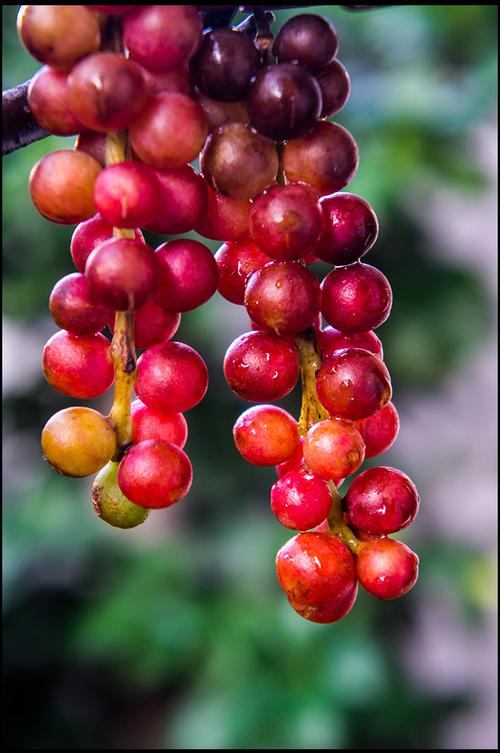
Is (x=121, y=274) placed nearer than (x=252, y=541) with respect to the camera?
Yes

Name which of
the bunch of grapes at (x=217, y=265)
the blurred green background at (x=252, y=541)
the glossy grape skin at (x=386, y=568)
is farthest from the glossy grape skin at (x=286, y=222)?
the blurred green background at (x=252, y=541)

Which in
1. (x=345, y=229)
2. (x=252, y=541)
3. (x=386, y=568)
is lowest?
(x=252, y=541)

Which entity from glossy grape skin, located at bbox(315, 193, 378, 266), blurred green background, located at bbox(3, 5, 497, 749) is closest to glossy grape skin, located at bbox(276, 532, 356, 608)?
glossy grape skin, located at bbox(315, 193, 378, 266)

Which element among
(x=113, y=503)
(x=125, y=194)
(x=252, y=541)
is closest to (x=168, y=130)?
(x=125, y=194)

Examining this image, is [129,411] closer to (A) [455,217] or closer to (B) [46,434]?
(B) [46,434]

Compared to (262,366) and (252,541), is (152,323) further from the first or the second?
(252,541)

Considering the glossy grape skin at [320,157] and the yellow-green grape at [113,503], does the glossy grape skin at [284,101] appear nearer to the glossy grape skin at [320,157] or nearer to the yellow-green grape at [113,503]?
the glossy grape skin at [320,157]

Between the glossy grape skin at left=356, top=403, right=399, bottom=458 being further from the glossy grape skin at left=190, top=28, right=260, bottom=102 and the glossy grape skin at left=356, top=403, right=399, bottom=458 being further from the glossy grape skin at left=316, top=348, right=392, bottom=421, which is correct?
the glossy grape skin at left=190, top=28, right=260, bottom=102
